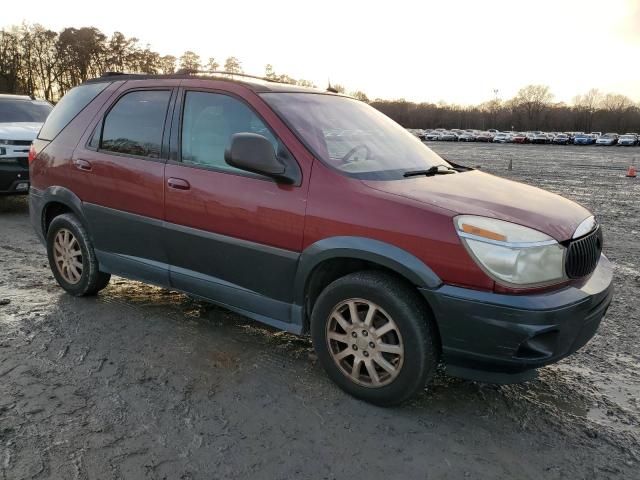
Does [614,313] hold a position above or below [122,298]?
above

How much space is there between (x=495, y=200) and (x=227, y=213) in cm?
167

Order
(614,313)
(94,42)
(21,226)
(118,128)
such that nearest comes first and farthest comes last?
(118,128)
(614,313)
(21,226)
(94,42)

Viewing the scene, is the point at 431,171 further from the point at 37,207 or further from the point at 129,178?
the point at 37,207

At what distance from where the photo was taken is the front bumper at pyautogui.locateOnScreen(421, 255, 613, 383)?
259 centimetres

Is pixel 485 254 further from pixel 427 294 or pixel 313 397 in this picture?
pixel 313 397

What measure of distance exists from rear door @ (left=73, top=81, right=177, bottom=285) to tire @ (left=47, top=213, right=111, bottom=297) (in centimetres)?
16

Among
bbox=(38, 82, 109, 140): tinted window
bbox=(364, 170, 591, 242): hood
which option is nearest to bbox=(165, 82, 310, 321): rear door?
bbox=(364, 170, 591, 242): hood

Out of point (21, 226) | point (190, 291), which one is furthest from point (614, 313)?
point (21, 226)

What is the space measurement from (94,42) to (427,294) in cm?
7115

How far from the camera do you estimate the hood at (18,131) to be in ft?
27.3

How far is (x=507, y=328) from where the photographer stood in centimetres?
260

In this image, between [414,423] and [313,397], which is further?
[313,397]

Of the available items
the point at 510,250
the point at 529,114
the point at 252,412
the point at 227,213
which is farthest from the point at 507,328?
the point at 529,114

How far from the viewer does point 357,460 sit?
2.61 m
